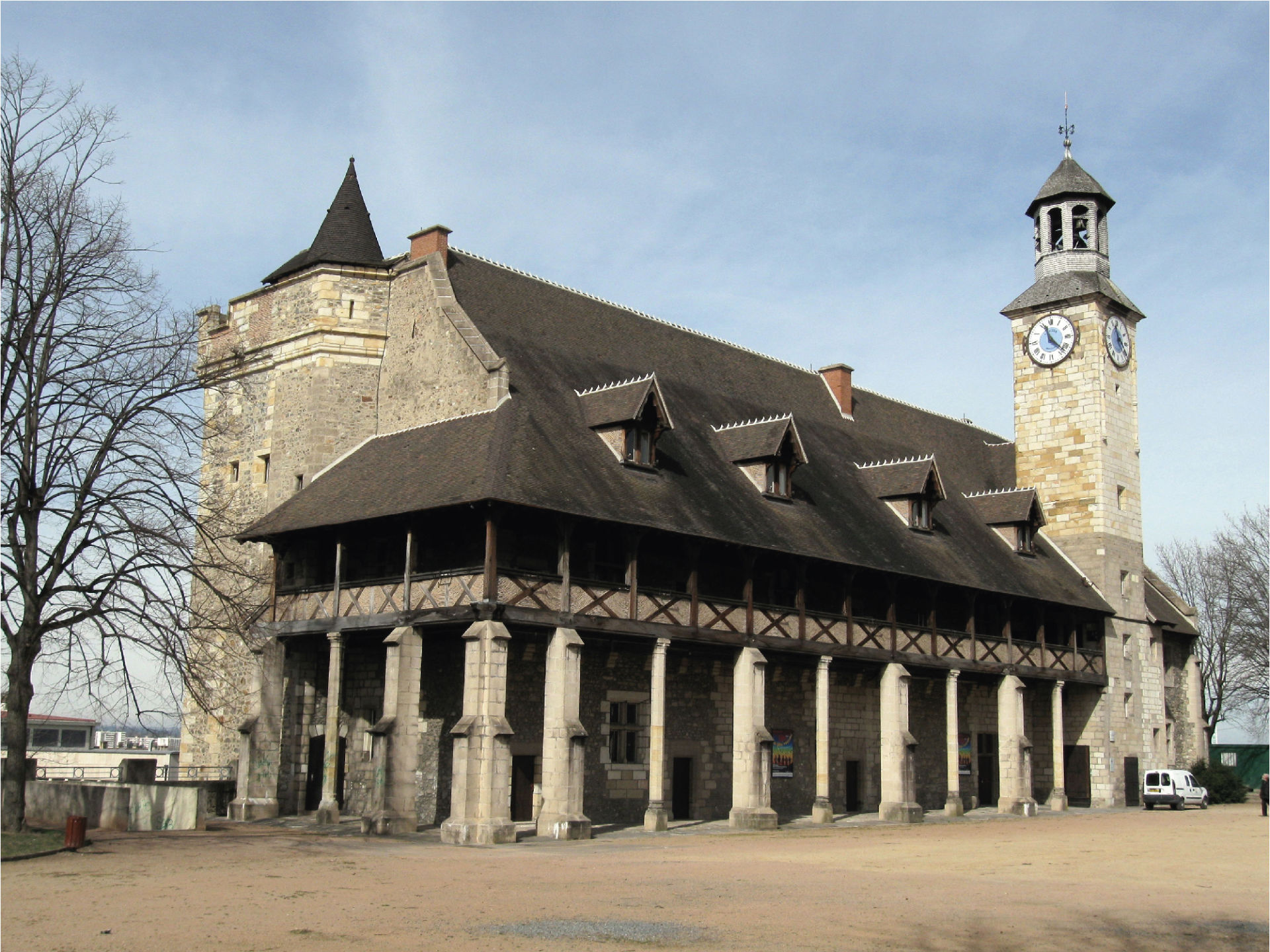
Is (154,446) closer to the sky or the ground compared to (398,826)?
closer to the sky

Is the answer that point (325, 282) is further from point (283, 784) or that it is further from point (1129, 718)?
point (1129, 718)

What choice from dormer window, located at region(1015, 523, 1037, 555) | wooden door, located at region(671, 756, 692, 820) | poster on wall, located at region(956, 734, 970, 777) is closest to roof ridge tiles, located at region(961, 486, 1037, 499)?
dormer window, located at region(1015, 523, 1037, 555)

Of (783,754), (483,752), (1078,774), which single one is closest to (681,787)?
(783,754)

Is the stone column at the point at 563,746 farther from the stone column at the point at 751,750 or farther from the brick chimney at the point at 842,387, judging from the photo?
the brick chimney at the point at 842,387

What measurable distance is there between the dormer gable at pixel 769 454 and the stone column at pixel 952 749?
616cm

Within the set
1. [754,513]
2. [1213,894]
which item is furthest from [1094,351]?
[1213,894]

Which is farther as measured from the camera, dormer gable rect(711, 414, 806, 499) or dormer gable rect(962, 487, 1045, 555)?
dormer gable rect(962, 487, 1045, 555)

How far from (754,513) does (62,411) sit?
13.2 metres

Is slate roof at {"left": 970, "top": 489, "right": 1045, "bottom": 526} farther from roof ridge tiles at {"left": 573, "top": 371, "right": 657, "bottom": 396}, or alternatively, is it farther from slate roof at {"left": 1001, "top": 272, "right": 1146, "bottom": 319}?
roof ridge tiles at {"left": 573, "top": 371, "right": 657, "bottom": 396}

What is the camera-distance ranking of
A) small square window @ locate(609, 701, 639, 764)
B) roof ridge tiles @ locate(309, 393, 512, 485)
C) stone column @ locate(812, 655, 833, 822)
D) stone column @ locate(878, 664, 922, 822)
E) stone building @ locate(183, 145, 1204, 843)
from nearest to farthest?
stone building @ locate(183, 145, 1204, 843) < roof ridge tiles @ locate(309, 393, 512, 485) < small square window @ locate(609, 701, 639, 764) < stone column @ locate(812, 655, 833, 822) < stone column @ locate(878, 664, 922, 822)

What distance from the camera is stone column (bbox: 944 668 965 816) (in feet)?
98.2

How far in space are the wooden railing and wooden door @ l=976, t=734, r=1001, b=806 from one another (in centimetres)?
393

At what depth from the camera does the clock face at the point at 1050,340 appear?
3856 centimetres

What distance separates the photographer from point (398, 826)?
20.9 metres
